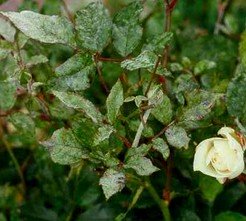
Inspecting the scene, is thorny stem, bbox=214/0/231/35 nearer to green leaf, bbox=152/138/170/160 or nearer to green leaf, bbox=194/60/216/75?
green leaf, bbox=194/60/216/75

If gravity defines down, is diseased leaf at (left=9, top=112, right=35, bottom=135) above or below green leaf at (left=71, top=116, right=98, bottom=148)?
below

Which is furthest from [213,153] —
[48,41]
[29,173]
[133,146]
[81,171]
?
[29,173]

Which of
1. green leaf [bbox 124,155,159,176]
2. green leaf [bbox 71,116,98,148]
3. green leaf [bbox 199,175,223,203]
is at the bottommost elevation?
green leaf [bbox 199,175,223,203]

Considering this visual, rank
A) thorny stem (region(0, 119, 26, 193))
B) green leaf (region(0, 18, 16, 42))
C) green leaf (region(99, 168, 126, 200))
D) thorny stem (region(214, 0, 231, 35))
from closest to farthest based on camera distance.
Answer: green leaf (region(99, 168, 126, 200)), green leaf (region(0, 18, 16, 42)), thorny stem (region(0, 119, 26, 193)), thorny stem (region(214, 0, 231, 35))

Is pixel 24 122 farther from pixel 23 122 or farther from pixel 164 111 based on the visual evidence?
pixel 164 111

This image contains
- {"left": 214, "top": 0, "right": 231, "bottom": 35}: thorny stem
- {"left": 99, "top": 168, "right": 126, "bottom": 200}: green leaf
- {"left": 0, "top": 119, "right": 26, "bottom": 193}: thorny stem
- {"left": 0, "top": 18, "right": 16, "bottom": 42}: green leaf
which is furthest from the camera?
{"left": 214, "top": 0, "right": 231, "bottom": 35}: thorny stem

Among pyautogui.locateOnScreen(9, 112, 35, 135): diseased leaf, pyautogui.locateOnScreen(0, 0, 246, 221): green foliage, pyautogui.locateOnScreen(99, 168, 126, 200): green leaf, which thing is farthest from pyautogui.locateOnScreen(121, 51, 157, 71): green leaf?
pyautogui.locateOnScreen(9, 112, 35, 135): diseased leaf

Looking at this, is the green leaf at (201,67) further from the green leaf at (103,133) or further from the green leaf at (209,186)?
the green leaf at (103,133)
